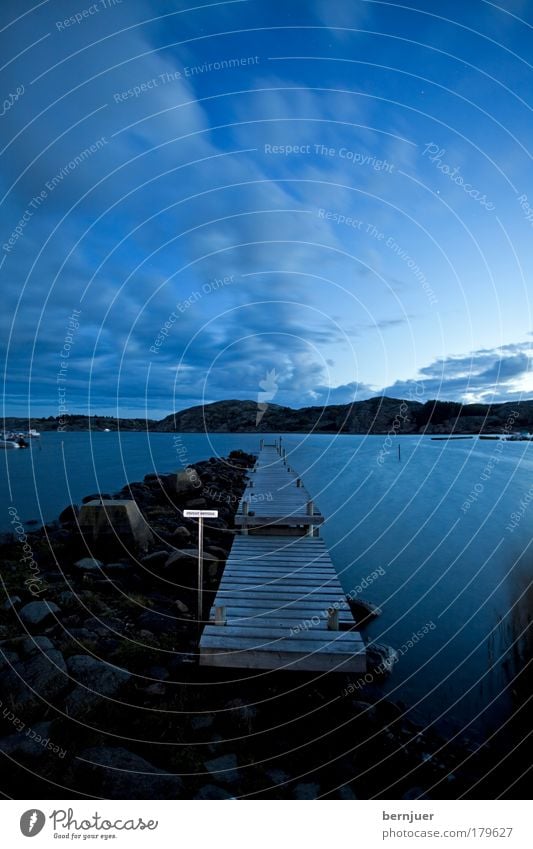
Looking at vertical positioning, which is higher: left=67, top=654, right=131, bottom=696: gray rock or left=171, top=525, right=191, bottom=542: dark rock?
left=67, top=654, right=131, bottom=696: gray rock

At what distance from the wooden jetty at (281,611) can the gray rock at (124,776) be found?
6.87 feet

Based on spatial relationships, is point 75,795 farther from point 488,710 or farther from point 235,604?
point 488,710

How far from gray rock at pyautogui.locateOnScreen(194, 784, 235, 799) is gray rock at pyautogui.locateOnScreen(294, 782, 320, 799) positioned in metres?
0.76

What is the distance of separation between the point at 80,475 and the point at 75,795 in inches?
1845

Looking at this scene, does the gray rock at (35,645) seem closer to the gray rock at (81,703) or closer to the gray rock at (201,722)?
the gray rock at (81,703)

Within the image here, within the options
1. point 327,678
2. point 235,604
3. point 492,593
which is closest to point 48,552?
point 235,604

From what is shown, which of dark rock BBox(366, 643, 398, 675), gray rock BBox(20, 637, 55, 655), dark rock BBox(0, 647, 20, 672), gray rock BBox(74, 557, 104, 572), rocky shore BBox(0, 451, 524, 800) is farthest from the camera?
gray rock BBox(74, 557, 104, 572)

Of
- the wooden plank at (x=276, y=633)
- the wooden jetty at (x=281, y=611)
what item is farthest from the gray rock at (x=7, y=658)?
the wooden plank at (x=276, y=633)

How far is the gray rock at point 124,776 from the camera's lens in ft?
15.1

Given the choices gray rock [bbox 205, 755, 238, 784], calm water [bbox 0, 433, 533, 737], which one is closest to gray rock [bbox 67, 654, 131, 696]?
gray rock [bbox 205, 755, 238, 784]

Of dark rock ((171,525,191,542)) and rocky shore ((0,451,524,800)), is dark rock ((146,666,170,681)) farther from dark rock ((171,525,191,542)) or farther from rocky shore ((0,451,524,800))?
dark rock ((171,525,191,542))

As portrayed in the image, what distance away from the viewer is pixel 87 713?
5.65 m

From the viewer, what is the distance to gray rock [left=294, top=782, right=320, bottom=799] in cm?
495

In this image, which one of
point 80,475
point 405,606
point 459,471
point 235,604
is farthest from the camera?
point 459,471
